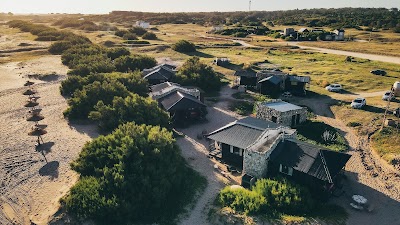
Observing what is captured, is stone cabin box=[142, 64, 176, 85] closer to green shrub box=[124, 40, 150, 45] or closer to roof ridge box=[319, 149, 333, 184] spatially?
roof ridge box=[319, 149, 333, 184]

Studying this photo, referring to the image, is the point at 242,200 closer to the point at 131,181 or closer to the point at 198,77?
the point at 131,181

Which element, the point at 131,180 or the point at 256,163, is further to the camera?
the point at 256,163

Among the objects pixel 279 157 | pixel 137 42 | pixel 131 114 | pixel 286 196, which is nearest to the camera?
pixel 286 196

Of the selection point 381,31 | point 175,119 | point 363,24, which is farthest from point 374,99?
point 363,24

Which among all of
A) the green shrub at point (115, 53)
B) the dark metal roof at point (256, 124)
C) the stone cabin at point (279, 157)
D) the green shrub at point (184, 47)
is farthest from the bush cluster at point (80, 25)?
the stone cabin at point (279, 157)

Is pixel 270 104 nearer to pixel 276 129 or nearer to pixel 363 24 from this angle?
pixel 276 129

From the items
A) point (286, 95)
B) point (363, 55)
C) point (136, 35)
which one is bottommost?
point (286, 95)

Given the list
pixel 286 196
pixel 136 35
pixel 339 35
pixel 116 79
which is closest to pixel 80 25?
pixel 136 35
